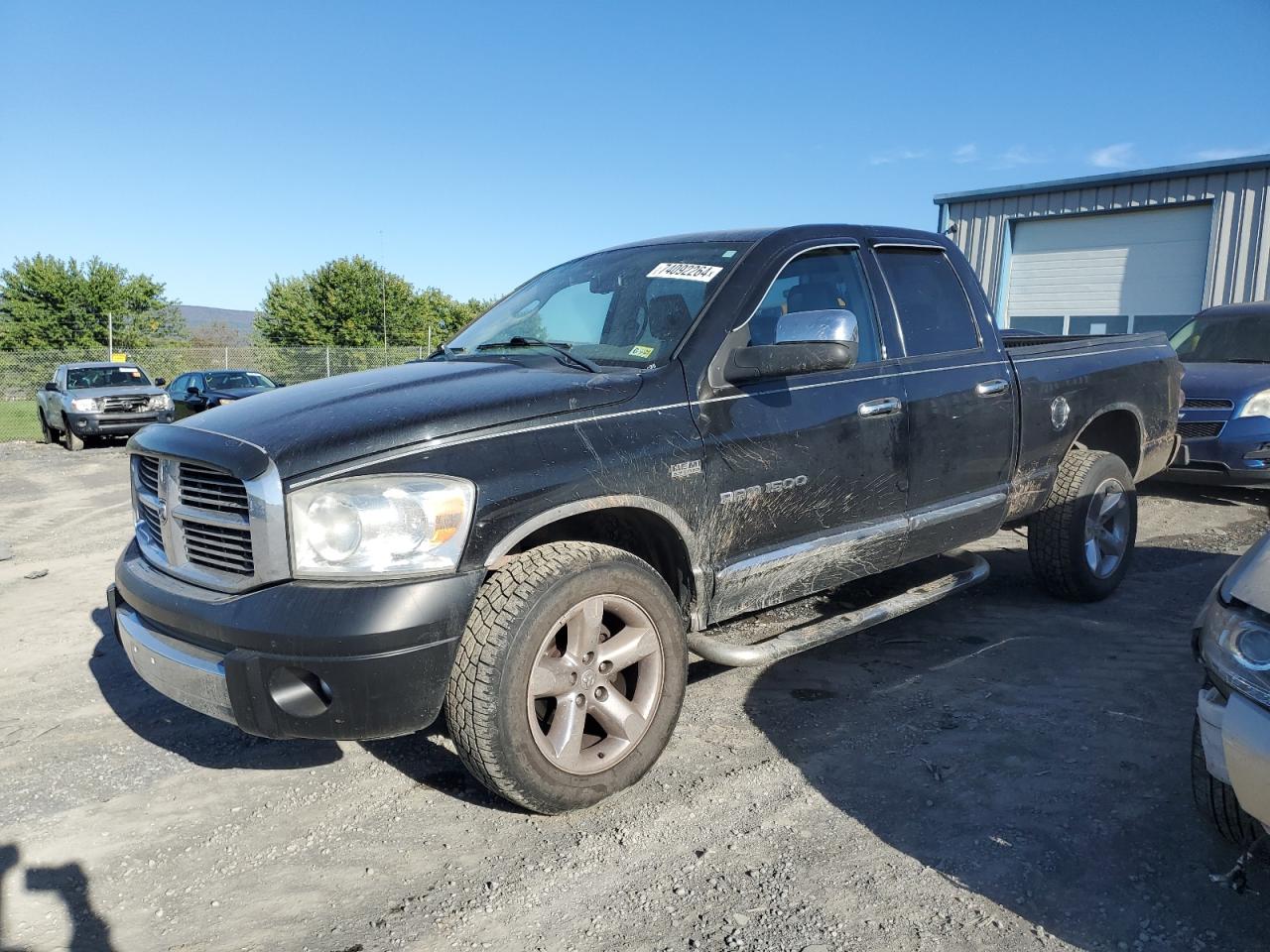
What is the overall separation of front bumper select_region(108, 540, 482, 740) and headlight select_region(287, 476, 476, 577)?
56 mm

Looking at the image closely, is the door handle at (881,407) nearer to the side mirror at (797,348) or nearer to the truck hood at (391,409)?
the side mirror at (797,348)

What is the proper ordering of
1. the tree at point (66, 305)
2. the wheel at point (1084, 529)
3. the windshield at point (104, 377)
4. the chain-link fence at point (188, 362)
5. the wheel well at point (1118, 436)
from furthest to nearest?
1. the tree at point (66, 305)
2. the chain-link fence at point (188, 362)
3. the windshield at point (104, 377)
4. the wheel well at point (1118, 436)
5. the wheel at point (1084, 529)

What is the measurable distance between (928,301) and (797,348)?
1.35 m

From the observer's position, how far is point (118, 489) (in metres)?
10.8

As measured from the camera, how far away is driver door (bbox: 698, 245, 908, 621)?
10.9ft

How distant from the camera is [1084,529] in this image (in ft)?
16.2

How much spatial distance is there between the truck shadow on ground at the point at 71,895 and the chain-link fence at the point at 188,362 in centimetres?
2252

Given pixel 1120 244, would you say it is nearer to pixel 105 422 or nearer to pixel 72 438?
pixel 105 422

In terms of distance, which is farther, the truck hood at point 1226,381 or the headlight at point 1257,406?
the truck hood at point 1226,381

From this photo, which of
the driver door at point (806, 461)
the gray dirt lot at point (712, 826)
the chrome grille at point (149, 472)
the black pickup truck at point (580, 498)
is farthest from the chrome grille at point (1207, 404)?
the chrome grille at point (149, 472)

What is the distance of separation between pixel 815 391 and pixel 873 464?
16.3 inches

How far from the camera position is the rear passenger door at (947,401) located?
403 centimetres

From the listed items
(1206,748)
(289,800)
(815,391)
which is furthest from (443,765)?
(1206,748)

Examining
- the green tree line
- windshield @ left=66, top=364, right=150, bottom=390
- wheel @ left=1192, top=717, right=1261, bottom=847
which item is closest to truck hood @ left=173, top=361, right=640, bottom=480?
wheel @ left=1192, top=717, right=1261, bottom=847
